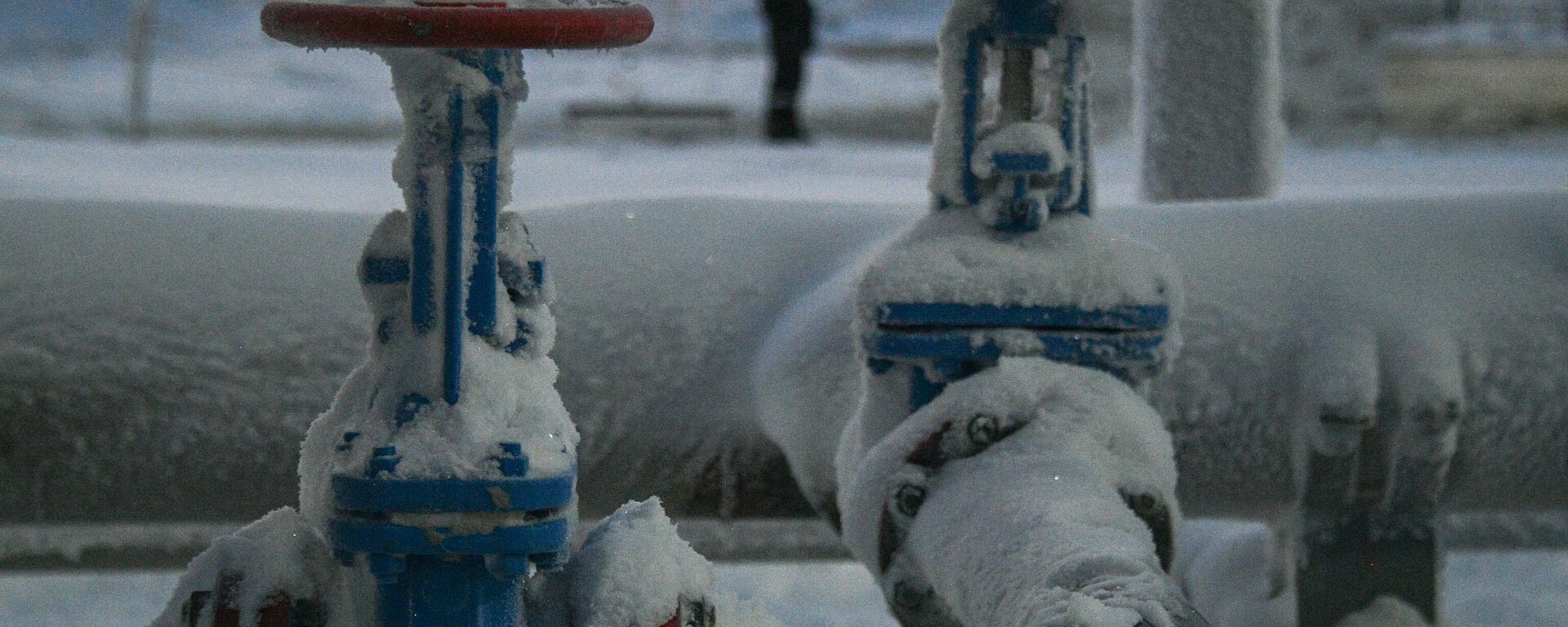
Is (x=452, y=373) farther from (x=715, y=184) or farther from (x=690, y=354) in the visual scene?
(x=715, y=184)

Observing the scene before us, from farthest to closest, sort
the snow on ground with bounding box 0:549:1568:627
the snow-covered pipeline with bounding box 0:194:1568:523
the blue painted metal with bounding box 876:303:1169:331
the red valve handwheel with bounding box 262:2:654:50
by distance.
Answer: the snow on ground with bounding box 0:549:1568:627, the snow-covered pipeline with bounding box 0:194:1568:523, the blue painted metal with bounding box 876:303:1169:331, the red valve handwheel with bounding box 262:2:654:50

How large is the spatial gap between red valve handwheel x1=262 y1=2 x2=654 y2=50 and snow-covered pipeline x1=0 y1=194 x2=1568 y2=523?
33.6 inches

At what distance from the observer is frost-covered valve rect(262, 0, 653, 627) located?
3.07ft

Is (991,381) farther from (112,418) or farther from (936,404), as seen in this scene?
(112,418)

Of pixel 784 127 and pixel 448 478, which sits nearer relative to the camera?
pixel 448 478

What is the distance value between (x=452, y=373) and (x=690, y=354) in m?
0.90

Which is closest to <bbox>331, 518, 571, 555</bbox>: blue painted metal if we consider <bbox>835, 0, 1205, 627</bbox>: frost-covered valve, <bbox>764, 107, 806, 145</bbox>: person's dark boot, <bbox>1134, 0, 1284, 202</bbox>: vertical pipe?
<bbox>835, 0, 1205, 627</bbox>: frost-covered valve

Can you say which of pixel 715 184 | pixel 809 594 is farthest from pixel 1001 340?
pixel 715 184

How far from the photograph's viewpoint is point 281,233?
1918 mm

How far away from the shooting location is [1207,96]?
2590mm

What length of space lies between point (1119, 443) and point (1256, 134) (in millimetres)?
1353

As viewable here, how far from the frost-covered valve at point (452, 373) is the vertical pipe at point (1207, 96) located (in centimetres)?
171

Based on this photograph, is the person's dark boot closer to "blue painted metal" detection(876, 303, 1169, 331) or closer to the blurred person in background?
the blurred person in background

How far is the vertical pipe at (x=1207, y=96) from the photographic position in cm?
254
